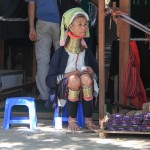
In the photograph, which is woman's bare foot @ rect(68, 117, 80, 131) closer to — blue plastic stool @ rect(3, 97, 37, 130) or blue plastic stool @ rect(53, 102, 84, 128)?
blue plastic stool @ rect(53, 102, 84, 128)

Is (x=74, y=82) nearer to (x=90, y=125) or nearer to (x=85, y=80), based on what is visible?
(x=85, y=80)

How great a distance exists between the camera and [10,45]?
8.42 m

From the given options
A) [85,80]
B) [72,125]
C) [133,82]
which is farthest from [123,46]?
[72,125]

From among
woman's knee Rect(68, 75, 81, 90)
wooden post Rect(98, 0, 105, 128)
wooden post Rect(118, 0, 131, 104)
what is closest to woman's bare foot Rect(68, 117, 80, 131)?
wooden post Rect(98, 0, 105, 128)

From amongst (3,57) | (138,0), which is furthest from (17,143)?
(3,57)

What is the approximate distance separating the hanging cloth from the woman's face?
2.14 feet

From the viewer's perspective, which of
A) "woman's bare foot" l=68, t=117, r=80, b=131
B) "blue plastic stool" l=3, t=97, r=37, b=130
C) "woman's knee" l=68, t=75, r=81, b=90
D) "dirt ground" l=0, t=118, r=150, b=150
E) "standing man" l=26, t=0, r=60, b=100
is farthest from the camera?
"standing man" l=26, t=0, r=60, b=100

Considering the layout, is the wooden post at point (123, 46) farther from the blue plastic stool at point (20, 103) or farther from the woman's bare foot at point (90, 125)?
the blue plastic stool at point (20, 103)

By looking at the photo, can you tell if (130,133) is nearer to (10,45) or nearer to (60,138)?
(60,138)

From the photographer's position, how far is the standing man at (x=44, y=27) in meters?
6.58

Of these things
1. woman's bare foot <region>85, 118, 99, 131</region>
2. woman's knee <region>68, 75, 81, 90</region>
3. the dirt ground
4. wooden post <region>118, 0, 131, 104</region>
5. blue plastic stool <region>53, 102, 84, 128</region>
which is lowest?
the dirt ground

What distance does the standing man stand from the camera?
6.58 meters

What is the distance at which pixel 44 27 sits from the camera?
21.6 ft

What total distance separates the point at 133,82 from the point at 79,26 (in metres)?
0.93
